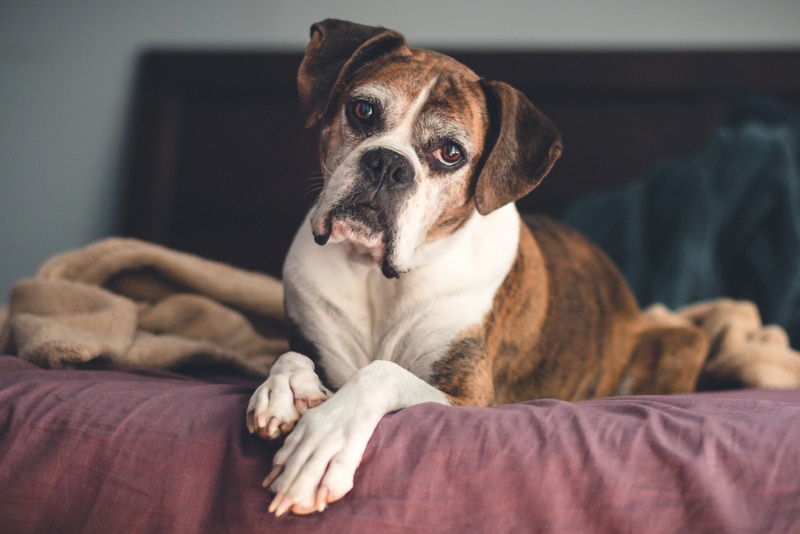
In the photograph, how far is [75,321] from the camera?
210 cm

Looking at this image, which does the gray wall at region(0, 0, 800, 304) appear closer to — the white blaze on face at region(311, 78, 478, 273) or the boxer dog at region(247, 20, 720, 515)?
the boxer dog at region(247, 20, 720, 515)

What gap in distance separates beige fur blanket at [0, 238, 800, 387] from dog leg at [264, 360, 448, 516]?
2.87 ft

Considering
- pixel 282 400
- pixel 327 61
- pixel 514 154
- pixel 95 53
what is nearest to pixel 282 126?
pixel 95 53

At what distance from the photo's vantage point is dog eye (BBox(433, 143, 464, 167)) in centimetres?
185

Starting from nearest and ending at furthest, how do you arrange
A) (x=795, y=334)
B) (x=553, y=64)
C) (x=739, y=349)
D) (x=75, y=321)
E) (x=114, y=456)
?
(x=114, y=456)
(x=75, y=321)
(x=739, y=349)
(x=795, y=334)
(x=553, y=64)

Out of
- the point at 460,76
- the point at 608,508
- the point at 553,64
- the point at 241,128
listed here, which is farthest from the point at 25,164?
the point at 608,508

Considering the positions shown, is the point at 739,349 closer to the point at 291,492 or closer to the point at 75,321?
the point at 291,492

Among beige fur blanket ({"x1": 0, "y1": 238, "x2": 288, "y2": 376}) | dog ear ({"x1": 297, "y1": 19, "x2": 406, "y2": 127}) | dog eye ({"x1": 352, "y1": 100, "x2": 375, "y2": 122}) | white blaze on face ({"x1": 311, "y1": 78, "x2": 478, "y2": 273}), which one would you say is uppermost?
dog ear ({"x1": 297, "y1": 19, "x2": 406, "y2": 127})

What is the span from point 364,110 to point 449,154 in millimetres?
231

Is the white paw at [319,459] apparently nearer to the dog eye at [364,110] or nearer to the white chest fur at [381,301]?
the white chest fur at [381,301]

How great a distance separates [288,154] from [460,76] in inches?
90.3

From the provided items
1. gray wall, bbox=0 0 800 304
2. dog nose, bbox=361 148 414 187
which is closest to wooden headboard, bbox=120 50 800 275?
gray wall, bbox=0 0 800 304

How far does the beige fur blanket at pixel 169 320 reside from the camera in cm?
204

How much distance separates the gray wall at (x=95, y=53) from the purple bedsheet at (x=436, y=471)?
303cm
